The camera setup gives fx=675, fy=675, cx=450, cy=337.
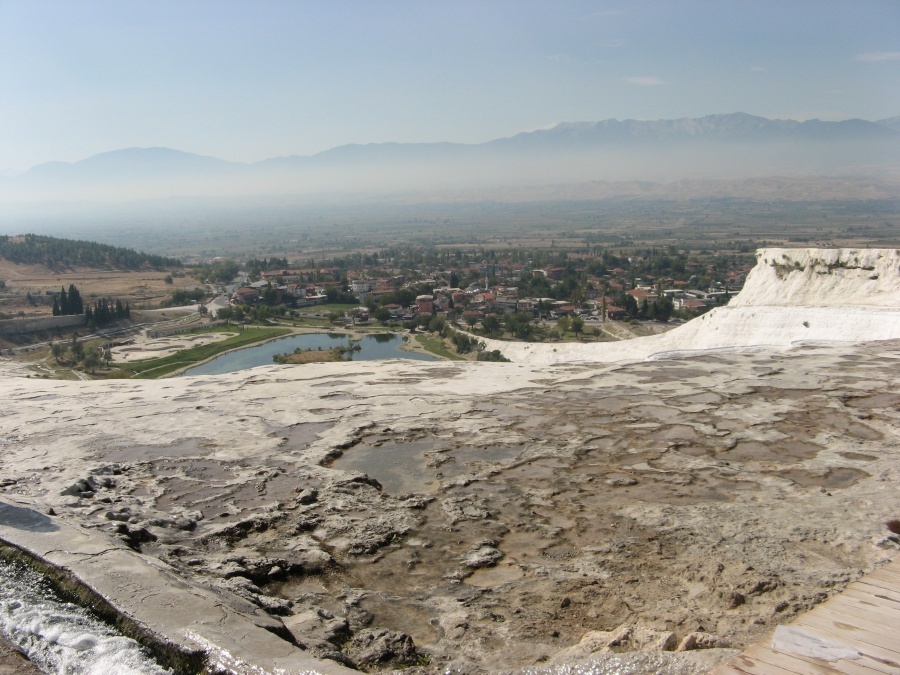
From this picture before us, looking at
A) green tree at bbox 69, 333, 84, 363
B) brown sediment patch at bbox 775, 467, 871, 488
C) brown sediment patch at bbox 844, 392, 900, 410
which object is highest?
brown sediment patch at bbox 844, 392, 900, 410

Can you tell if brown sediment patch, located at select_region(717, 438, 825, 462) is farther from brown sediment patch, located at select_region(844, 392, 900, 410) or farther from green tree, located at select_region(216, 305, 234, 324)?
green tree, located at select_region(216, 305, 234, 324)

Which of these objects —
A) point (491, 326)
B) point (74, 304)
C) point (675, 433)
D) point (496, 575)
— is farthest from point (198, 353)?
point (496, 575)

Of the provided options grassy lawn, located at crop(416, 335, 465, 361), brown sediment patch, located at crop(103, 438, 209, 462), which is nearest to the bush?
grassy lawn, located at crop(416, 335, 465, 361)

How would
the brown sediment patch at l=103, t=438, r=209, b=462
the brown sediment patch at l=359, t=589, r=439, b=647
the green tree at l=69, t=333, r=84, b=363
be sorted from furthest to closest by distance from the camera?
the green tree at l=69, t=333, r=84, b=363, the brown sediment patch at l=103, t=438, r=209, b=462, the brown sediment patch at l=359, t=589, r=439, b=647

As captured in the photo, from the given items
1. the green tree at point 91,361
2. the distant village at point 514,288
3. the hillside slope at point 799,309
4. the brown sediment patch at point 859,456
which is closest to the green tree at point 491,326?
the distant village at point 514,288

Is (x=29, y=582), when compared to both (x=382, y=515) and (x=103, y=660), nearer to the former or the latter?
(x=103, y=660)

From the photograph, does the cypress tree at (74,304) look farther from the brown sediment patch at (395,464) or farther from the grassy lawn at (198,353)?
the brown sediment patch at (395,464)
